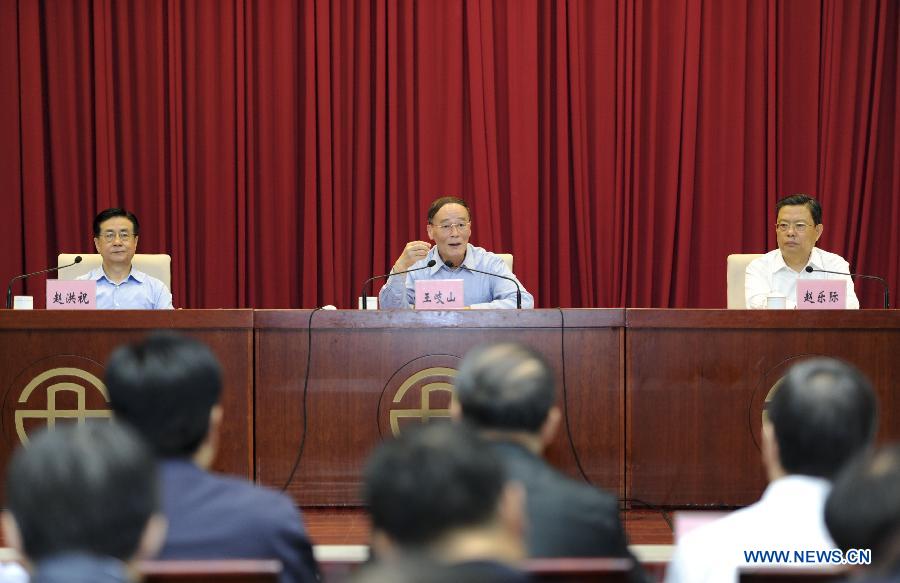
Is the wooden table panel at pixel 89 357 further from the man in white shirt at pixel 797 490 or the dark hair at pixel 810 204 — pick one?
→ the dark hair at pixel 810 204

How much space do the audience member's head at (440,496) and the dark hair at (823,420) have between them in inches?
24.8

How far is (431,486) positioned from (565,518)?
0.53 metres

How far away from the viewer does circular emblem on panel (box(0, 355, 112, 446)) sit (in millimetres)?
3197

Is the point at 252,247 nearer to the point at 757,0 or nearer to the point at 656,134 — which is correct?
the point at 656,134

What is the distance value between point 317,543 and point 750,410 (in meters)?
1.38

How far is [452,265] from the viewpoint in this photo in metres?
4.18

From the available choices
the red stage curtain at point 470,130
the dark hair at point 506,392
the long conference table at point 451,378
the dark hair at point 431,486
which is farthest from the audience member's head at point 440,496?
the red stage curtain at point 470,130

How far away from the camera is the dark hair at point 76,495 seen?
96 cm

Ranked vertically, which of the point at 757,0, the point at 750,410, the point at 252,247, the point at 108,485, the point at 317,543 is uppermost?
the point at 757,0

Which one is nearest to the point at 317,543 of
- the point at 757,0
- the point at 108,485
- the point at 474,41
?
the point at 108,485

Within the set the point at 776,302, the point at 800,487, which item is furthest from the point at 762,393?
the point at 800,487

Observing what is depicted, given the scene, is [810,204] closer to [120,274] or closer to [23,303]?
[120,274]

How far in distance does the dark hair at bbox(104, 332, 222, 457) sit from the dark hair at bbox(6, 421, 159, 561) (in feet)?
1.55

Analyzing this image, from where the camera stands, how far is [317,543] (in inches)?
118
